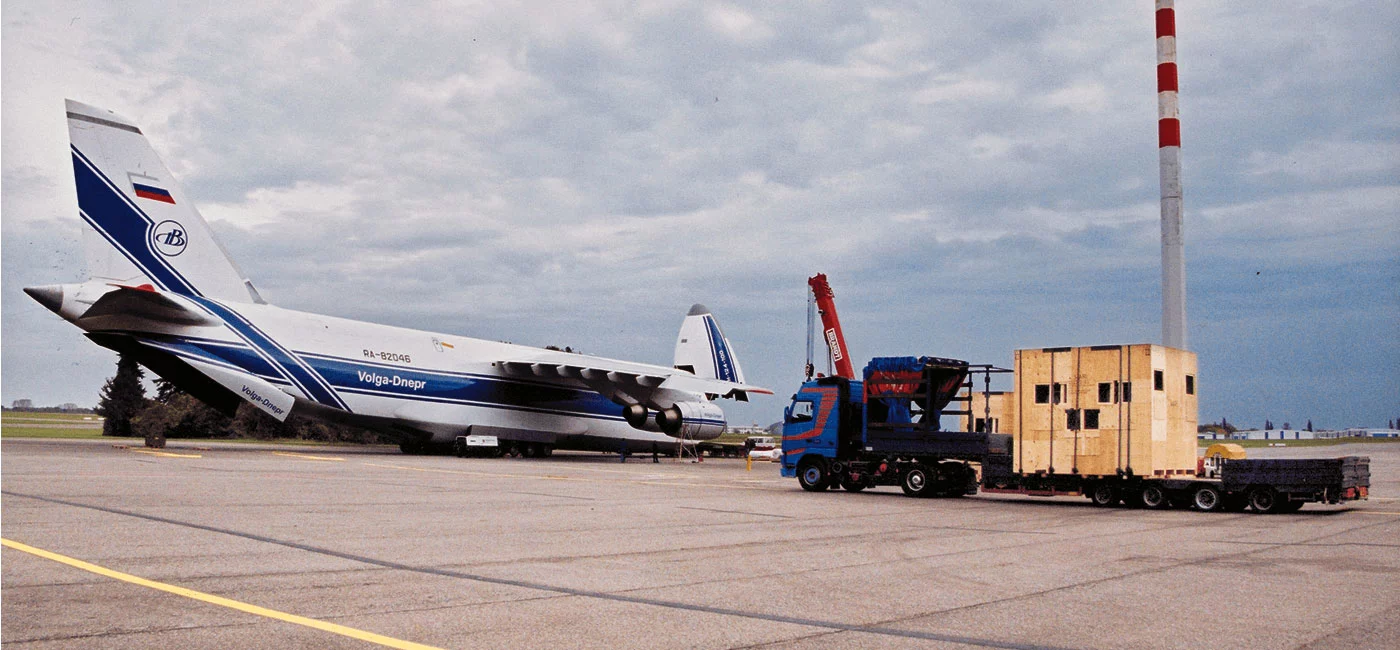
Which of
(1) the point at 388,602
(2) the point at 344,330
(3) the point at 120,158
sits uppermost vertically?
(3) the point at 120,158

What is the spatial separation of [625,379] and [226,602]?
1284 inches

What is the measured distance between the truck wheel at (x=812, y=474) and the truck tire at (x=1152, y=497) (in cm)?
690

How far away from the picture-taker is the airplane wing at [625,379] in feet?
128

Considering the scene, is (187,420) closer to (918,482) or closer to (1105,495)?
(918,482)

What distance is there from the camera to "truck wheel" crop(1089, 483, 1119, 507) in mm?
19703

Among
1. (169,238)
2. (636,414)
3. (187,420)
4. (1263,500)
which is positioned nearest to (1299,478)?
(1263,500)

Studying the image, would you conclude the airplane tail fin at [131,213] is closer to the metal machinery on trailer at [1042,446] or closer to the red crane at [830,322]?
the metal machinery on trailer at [1042,446]

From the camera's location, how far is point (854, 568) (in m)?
9.78

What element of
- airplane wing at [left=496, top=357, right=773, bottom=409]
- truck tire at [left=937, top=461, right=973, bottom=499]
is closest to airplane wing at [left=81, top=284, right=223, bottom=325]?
airplane wing at [left=496, top=357, right=773, bottom=409]

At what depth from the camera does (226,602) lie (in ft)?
22.9

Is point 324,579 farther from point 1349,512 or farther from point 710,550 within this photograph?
point 1349,512

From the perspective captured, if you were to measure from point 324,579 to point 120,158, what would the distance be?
27.0 m

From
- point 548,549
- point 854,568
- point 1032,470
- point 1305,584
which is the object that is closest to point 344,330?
point 1032,470

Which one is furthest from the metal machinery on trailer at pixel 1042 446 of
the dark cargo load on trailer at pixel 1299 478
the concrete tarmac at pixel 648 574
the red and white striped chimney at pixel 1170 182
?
the red and white striped chimney at pixel 1170 182
